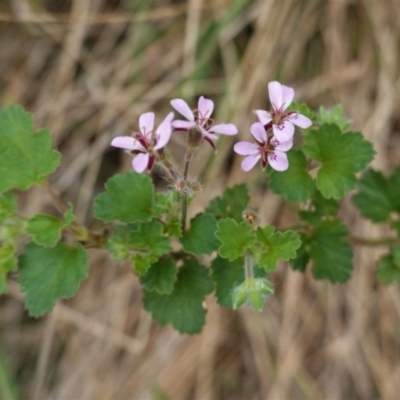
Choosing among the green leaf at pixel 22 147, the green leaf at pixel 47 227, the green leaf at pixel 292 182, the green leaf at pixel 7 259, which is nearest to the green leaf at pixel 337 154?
the green leaf at pixel 292 182

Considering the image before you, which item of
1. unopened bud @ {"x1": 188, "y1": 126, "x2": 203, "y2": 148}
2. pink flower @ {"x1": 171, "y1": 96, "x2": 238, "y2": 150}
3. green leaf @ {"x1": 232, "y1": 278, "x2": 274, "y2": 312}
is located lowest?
green leaf @ {"x1": 232, "y1": 278, "x2": 274, "y2": 312}

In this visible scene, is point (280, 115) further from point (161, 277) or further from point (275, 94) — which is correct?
point (161, 277)

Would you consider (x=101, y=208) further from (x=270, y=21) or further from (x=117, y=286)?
(x=270, y=21)

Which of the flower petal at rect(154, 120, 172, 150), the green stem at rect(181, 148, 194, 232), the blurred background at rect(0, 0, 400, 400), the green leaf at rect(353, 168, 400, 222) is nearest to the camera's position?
the flower petal at rect(154, 120, 172, 150)

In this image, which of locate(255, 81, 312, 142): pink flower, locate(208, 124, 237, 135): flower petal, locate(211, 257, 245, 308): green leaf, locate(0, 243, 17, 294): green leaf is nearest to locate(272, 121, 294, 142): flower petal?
locate(255, 81, 312, 142): pink flower

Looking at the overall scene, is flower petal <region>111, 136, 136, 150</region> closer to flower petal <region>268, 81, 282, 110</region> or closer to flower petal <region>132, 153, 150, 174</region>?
flower petal <region>132, 153, 150, 174</region>

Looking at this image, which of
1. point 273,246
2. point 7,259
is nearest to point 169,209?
point 273,246
